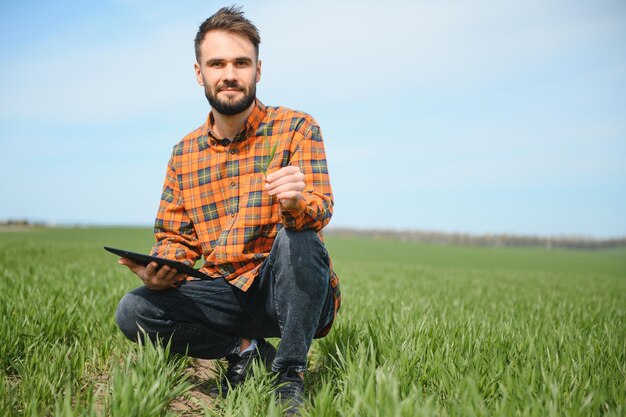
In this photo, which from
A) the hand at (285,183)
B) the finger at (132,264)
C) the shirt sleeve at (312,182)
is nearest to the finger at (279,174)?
the hand at (285,183)

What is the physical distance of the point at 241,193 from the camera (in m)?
3.22

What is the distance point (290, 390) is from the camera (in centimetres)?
276

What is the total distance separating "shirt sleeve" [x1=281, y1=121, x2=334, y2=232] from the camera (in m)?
2.69

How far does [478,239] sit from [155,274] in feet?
181

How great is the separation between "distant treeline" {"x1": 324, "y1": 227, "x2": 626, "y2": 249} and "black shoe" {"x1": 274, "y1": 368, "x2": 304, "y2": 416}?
5071cm

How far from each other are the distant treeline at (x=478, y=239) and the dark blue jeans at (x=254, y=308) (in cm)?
5032

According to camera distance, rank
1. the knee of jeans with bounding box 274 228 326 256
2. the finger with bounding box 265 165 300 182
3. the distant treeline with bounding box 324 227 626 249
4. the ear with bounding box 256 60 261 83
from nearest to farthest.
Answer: the finger with bounding box 265 165 300 182 < the knee of jeans with bounding box 274 228 326 256 < the ear with bounding box 256 60 261 83 < the distant treeline with bounding box 324 227 626 249

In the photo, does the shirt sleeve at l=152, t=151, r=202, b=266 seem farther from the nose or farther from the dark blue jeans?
the nose

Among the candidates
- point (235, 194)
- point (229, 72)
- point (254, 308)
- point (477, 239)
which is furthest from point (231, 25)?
point (477, 239)

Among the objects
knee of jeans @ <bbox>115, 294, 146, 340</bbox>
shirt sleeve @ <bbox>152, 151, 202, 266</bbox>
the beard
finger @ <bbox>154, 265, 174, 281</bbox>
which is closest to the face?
the beard

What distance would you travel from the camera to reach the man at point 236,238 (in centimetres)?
284

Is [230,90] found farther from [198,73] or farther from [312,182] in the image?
[312,182]

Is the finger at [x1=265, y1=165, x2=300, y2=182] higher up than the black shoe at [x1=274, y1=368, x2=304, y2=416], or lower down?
higher up

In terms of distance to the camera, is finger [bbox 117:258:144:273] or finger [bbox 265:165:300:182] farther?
finger [bbox 117:258:144:273]
